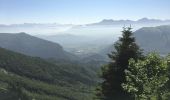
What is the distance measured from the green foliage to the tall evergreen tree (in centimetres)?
455

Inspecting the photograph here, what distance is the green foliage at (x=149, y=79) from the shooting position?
2719cm

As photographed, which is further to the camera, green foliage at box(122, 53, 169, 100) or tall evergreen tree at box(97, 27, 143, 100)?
tall evergreen tree at box(97, 27, 143, 100)

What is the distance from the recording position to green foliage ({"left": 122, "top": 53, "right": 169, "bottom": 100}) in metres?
27.2

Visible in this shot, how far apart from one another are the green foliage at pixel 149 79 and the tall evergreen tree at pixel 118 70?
4.55 meters

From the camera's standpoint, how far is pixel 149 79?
28141 mm

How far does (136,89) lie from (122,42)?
10.1m

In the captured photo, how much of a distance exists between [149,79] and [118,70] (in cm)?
859

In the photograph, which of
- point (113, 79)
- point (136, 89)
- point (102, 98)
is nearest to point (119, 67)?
point (113, 79)

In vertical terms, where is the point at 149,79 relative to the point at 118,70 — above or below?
above

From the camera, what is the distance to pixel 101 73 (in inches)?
1529

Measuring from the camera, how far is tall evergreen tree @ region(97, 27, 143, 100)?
3628cm

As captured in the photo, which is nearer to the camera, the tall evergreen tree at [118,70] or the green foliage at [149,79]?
the green foliage at [149,79]

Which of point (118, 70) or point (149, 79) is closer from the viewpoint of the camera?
point (149, 79)

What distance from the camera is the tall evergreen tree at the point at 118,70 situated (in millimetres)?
36281
